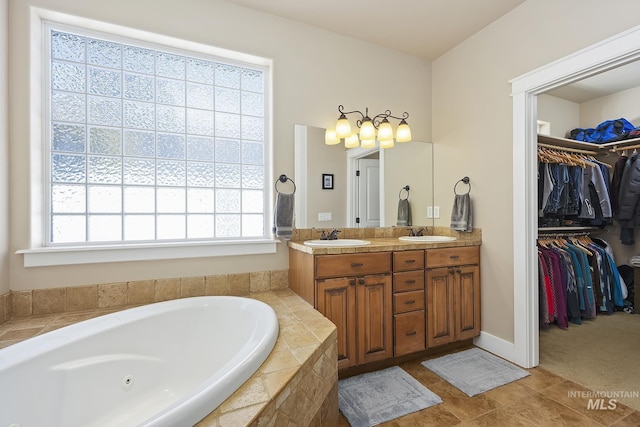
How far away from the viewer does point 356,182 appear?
8.78 feet

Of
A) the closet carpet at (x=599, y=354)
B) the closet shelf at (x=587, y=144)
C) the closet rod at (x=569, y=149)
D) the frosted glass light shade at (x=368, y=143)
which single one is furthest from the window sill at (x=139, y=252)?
the closet shelf at (x=587, y=144)

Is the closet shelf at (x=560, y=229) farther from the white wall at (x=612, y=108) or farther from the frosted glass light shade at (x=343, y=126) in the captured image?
the frosted glass light shade at (x=343, y=126)

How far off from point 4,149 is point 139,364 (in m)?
1.40

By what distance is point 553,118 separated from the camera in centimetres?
370

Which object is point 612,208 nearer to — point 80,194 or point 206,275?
point 206,275

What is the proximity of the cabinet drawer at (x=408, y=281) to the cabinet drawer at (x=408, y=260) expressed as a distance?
36 millimetres

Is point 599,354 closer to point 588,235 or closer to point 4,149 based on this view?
point 588,235

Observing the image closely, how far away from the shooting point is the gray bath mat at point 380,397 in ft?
5.46

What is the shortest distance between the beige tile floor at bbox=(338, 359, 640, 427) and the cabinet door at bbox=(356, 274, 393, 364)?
344 mm

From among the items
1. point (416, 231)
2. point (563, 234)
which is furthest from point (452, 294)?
point (563, 234)

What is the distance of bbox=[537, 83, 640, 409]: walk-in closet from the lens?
8.84 ft

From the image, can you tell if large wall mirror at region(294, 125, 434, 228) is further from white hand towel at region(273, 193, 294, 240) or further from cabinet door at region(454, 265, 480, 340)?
cabinet door at region(454, 265, 480, 340)

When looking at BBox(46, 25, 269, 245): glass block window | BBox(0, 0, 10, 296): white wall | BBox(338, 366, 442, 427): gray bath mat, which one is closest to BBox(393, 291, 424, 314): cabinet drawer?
BBox(338, 366, 442, 427): gray bath mat

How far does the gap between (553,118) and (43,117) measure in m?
4.96
